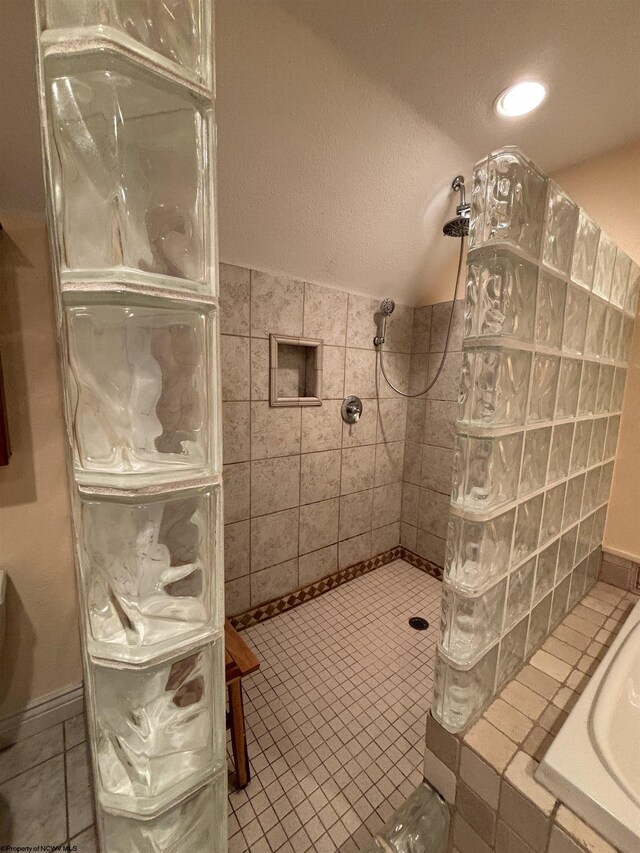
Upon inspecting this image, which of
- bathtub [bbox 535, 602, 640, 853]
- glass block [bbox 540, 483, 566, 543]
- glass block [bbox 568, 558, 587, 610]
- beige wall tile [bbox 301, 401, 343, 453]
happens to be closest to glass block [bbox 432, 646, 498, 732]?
bathtub [bbox 535, 602, 640, 853]

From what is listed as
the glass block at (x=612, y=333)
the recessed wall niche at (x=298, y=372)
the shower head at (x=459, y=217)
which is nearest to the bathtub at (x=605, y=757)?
the glass block at (x=612, y=333)

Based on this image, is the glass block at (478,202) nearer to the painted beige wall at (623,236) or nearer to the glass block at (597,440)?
the glass block at (597,440)

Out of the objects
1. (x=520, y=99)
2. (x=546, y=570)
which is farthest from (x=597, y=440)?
(x=520, y=99)

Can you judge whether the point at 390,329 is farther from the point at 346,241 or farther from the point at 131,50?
the point at 131,50

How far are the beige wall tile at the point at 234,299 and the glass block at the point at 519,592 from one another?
1.31 metres

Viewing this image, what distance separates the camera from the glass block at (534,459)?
2.44 ft

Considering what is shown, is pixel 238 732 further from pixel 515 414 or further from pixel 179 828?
pixel 515 414

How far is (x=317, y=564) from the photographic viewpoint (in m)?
1.91

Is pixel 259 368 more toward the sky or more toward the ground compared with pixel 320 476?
more toward the sky

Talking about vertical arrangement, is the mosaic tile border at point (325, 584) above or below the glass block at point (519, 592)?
below

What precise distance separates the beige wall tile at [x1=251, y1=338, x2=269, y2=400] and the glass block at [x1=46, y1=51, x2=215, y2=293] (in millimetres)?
1180

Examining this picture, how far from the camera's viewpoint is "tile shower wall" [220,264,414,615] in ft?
4.94

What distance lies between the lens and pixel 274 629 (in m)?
1.66

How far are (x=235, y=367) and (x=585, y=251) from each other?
1.24 meters
